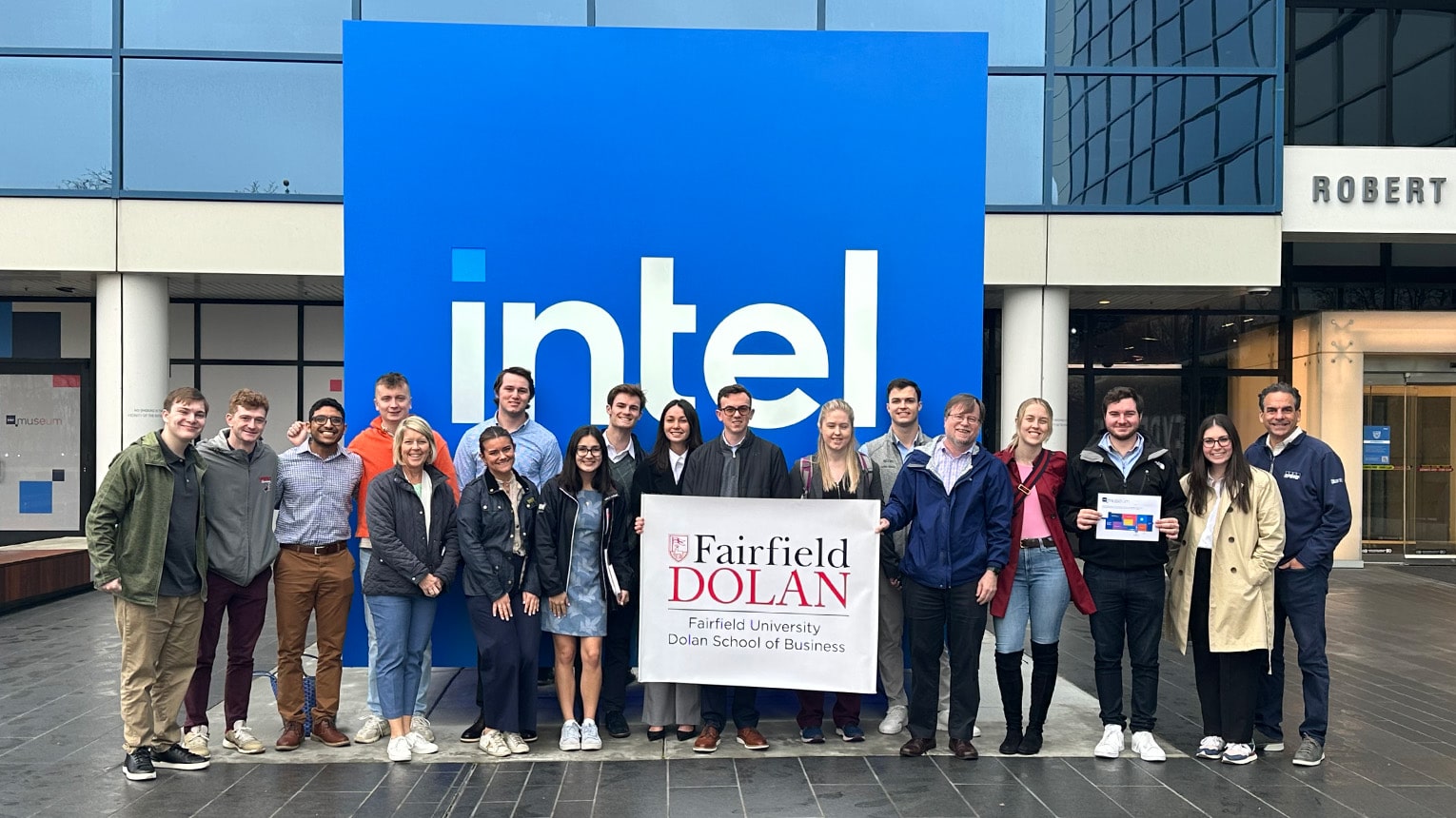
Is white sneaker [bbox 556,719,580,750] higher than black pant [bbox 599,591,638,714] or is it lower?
lower

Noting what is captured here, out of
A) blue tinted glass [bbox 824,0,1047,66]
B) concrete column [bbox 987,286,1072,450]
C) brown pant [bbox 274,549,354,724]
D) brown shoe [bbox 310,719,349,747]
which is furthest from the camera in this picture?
concrete column [bbox 987,286,1072,450]

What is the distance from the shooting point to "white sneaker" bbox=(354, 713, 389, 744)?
18.4 ft

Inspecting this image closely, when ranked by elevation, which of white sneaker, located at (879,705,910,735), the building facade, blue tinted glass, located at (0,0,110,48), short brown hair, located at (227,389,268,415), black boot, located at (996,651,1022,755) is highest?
blue tinted glass, located at (0,0,110,48)

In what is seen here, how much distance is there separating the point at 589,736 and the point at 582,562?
931 mm

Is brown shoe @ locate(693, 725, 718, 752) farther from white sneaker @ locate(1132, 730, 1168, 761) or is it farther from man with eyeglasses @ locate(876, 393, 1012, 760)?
white sneaker @ locate(1132, 730, 1168, 761)

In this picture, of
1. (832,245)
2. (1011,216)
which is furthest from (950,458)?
(1011,216)

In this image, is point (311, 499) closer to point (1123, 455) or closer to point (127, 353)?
point (1123, 455)

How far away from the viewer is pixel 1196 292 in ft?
40.9

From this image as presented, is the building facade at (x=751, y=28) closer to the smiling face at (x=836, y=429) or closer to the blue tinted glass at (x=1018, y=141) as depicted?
the blue tinted glass at (x=1018, y=141)

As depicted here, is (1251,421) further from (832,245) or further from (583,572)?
(583,572)

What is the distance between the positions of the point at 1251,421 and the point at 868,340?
10512 millimetres

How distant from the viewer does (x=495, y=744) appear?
546 cm

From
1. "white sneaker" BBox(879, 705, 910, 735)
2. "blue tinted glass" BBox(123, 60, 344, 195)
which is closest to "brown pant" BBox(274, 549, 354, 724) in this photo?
"white sneaker" BBox(879, 705, 910, 735)

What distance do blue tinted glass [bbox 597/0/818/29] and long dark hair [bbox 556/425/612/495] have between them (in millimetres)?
7644
